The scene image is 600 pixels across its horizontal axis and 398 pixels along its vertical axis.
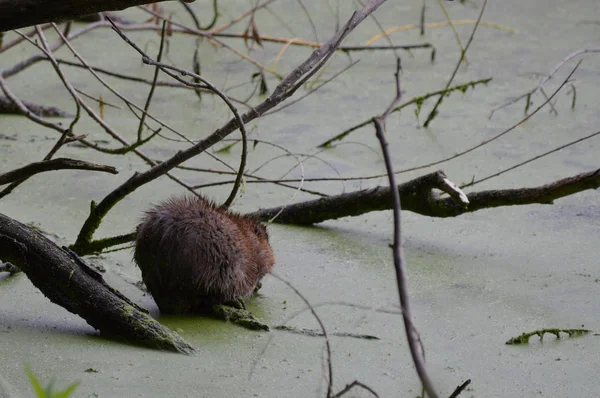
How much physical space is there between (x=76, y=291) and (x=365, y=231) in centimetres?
154

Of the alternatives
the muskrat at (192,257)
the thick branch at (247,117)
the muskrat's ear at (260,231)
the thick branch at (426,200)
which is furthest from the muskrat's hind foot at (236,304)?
the thick branch at (426,200)

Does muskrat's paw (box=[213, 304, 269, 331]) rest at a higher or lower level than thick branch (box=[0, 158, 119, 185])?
lower

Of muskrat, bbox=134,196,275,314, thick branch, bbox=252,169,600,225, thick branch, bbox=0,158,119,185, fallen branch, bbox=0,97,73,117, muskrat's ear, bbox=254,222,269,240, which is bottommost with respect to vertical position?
muskrat, bbox=134,196,275,314

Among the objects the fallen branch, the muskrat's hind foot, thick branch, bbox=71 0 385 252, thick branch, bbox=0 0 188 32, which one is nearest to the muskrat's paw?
the muskrat's hind foot

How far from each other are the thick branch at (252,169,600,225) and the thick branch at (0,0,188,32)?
1.52 metres

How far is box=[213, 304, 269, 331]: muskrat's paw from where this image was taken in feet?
8.38

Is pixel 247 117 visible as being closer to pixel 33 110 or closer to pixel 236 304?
pixel 236 304

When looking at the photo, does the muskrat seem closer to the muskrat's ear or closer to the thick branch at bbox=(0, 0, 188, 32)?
the muskrat's ear

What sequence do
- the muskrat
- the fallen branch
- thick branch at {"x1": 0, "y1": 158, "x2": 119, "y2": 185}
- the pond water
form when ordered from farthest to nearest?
the fallen branch < the muskrat < thick branch at {"x1": 0, "y1": 158, "x2": 119, "y2": 185} < the pond water

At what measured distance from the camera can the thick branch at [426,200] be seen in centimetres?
306

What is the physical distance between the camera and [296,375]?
2.22 meters

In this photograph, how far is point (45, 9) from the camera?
5.36ft

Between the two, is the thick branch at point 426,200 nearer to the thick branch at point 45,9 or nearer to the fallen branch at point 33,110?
the thick branch at point 45,9

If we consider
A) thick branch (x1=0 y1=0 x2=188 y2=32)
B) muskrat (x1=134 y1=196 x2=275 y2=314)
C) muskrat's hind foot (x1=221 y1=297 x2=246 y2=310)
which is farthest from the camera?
muskrat's hind foot (x1=221 y1=297 x2=246 y2=310)
